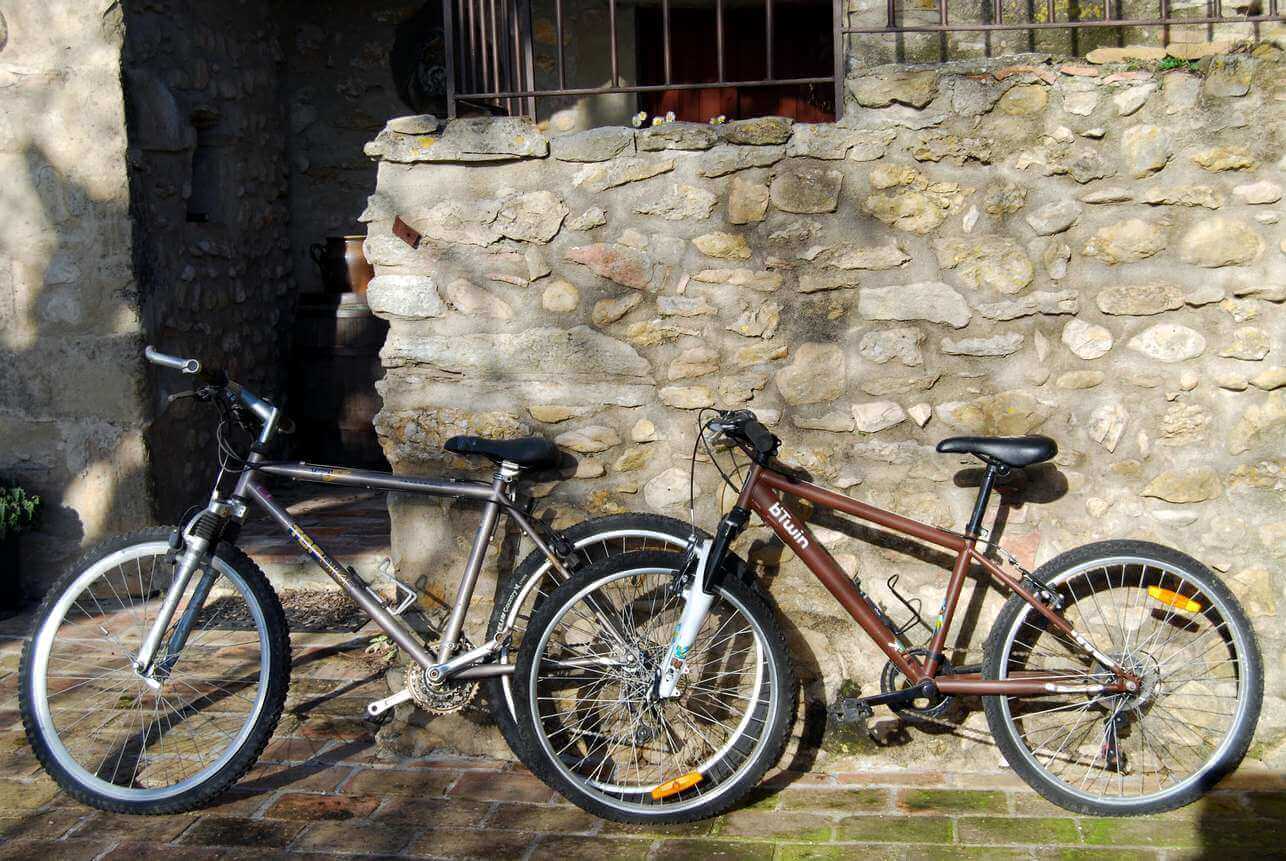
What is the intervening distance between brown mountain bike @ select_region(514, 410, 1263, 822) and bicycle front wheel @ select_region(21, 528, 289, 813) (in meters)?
0.80

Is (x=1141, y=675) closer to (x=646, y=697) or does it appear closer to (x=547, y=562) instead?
(x=646, y=697)

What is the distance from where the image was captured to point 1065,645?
3572 mm

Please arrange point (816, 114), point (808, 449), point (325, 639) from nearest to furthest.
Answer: point (808, 449) < point (325, 639) < point (816, 114)

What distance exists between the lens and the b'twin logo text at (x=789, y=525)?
341 centimetres

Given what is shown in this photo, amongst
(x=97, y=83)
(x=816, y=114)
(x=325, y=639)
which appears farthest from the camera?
(x=816, y=114)

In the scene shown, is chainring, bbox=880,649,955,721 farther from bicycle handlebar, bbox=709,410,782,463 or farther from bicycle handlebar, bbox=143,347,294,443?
bicycle handlebar, bbox=143,347,294,443

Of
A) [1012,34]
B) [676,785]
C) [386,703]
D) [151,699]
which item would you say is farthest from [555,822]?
[1012,34]

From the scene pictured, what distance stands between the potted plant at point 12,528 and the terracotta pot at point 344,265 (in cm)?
227

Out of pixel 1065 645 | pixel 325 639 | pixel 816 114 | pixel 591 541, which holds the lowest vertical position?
pixel 325 639

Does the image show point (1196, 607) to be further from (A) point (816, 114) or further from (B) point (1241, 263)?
(A) point (816, 114)

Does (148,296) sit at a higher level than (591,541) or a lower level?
higher

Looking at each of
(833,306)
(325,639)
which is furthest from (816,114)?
(325,639)

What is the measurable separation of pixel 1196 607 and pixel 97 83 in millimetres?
4575

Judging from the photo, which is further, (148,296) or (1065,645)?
(148,296)
